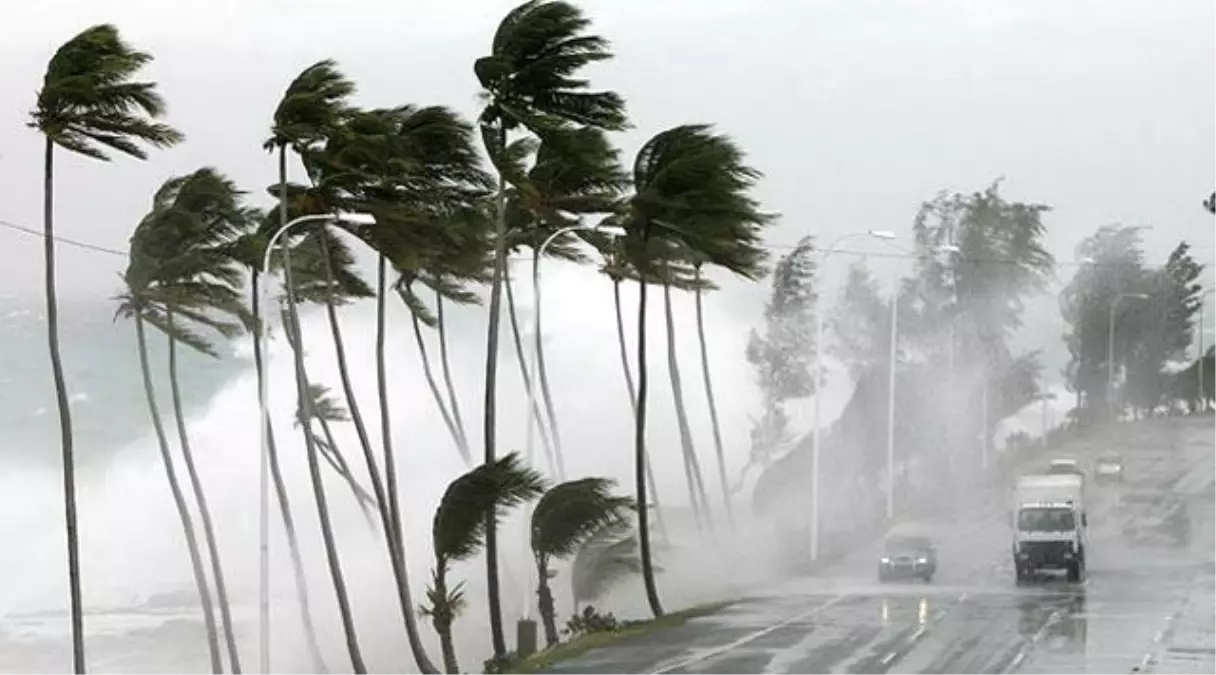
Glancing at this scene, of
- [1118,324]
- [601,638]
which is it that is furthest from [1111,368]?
[601,638]

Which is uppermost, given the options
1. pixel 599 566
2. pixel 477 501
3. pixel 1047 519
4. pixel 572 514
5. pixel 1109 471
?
pixel 1109 471

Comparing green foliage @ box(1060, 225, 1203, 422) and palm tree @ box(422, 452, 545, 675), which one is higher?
green foliage @ box(1060, 225, 1203, 422)

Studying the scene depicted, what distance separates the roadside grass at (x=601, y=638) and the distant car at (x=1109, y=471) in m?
43.7

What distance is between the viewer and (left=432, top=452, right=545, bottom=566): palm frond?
33531 mm

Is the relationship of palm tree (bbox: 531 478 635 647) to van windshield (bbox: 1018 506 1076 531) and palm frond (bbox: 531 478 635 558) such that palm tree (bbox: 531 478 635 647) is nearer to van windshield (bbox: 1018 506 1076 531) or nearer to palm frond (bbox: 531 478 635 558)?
palm frond (bbox: 531 478 635 558)

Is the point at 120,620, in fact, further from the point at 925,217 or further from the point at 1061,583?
the point at 925,217

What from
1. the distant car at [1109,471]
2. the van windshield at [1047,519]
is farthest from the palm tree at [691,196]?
the distant car at [1109,471]

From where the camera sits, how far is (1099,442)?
369 ft

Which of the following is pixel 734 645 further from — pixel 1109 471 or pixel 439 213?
pixel 1109 471

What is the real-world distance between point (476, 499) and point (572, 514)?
176 inches

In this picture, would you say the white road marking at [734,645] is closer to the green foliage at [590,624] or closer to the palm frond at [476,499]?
the green foliage at [590,624]

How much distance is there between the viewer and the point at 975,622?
42406 millimetres

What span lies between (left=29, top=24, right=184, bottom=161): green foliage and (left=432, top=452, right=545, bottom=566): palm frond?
24.6 ft

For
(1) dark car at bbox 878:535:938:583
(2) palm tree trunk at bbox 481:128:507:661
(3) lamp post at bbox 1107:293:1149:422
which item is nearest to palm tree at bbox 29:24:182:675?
(2) palm tree trunk at bbox 481:128:507:661
